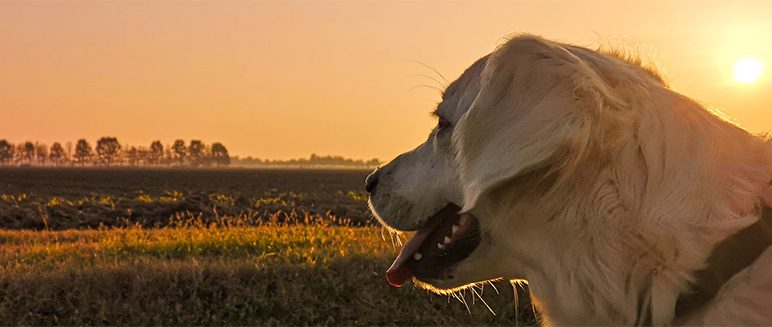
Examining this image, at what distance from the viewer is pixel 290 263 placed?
26.4 ft

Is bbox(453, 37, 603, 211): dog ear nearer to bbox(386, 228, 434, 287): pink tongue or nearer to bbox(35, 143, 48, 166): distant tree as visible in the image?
bbox(386, 228, 434, 287): pink tongue

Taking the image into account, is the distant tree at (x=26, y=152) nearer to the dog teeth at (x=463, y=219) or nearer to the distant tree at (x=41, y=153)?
the distant tree at (x=41, y=153)

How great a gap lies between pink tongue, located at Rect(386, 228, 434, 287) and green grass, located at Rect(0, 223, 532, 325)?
13.1ft

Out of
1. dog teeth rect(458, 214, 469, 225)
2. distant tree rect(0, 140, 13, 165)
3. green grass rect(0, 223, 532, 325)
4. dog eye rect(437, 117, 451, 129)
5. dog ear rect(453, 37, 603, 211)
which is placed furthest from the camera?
distant tree rect(0, 140, 13, 165)

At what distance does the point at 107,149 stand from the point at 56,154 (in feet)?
42.7

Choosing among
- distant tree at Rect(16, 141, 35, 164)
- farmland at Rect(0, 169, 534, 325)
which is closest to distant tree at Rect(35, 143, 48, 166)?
distant tree at Rect(16, 141, 35, 164)

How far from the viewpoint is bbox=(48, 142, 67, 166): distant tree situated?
192m

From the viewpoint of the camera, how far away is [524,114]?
2414 mm

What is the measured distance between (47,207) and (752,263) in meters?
20.8

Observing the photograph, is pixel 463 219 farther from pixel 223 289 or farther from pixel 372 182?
pixel 223 289

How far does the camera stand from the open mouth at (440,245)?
114 inches

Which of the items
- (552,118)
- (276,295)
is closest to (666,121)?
(552,118)

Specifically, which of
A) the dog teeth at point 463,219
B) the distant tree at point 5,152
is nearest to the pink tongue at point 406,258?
the dog teeth at point 463,219

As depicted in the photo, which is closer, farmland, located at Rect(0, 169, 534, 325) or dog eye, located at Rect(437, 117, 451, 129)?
dog eye, located at Rect(437, 117, 451, 129)
